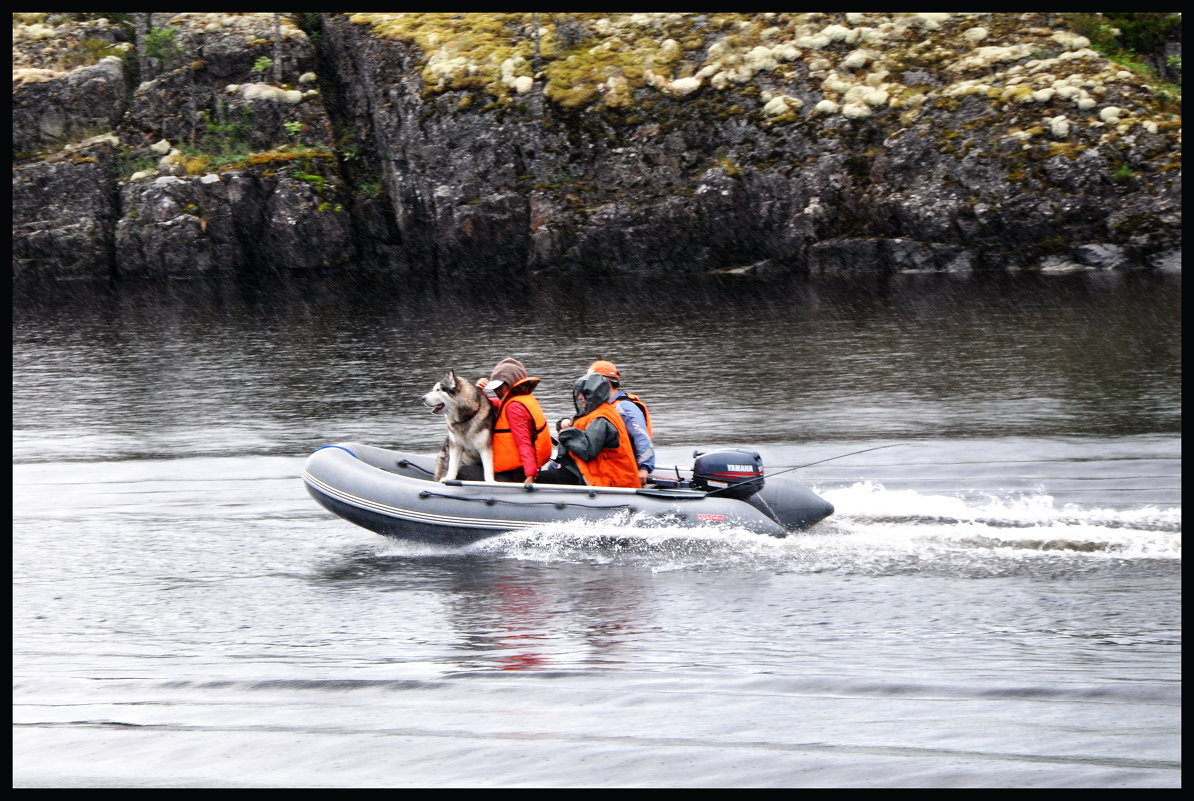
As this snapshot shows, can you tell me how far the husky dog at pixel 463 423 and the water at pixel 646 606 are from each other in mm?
896

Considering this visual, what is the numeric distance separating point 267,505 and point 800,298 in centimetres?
2314

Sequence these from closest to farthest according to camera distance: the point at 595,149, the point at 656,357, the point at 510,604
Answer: the point at 510,604, the point at 656,357, the point at 595,149

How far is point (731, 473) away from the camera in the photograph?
500 inches

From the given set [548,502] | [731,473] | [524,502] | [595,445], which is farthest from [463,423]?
[731,473]

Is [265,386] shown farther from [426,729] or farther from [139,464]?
[426,729]

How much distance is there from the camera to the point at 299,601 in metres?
11.6

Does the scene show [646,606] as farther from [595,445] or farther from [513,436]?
[513,436]

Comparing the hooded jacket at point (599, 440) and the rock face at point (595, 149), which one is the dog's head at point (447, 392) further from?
the rock face at point (595, 149)

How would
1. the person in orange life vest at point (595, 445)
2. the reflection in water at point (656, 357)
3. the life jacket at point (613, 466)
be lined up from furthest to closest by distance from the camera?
1. the reflection in water at point (656, 357)
2. the life jacket at point (613, 466)
3. the person in orange life vest at point (595, 445)

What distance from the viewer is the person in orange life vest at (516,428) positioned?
41.5ft

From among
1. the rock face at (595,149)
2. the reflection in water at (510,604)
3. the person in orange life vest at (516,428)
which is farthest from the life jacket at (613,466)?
the rock face at (595,149)


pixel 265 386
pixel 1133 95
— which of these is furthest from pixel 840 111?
pixel 265 386

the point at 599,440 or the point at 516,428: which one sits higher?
the point at 516,428

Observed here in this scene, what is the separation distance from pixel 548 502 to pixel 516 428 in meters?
0.81
